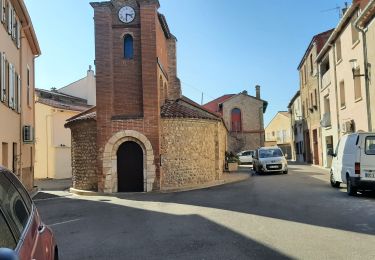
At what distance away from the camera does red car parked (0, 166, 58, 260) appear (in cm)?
256

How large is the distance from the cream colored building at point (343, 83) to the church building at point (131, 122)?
25.4 feet

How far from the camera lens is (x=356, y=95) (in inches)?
794

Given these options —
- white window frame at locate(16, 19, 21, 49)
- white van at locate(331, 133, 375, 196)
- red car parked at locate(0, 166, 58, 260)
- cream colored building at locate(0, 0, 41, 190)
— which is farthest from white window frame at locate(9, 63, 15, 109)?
red car parked at locate(0, 166, 58, 260)

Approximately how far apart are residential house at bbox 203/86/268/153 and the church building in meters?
32.5

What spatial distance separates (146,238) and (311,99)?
28.5 m

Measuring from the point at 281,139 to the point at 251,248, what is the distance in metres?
64.0

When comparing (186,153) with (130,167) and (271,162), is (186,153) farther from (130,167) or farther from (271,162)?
(271,162)

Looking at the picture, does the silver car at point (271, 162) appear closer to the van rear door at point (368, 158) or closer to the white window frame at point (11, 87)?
the van rear door at point (368, 158)

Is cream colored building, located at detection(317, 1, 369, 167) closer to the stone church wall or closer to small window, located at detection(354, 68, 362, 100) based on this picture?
small window, located at detection(354, 68, 362, 100)

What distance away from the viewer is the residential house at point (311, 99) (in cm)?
3109

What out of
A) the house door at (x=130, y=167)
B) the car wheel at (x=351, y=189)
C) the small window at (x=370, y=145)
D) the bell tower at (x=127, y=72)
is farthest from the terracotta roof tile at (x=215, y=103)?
the small window at (x=370, y=145)

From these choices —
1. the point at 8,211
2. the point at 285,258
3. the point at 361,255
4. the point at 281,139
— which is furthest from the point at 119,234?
the point at 281,139

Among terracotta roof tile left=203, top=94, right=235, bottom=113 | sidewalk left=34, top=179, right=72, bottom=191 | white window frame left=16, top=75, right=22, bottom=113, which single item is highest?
terracotta roof tile left=203, top=94, right=235, bottom=113

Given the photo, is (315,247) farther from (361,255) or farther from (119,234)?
(119,234)
